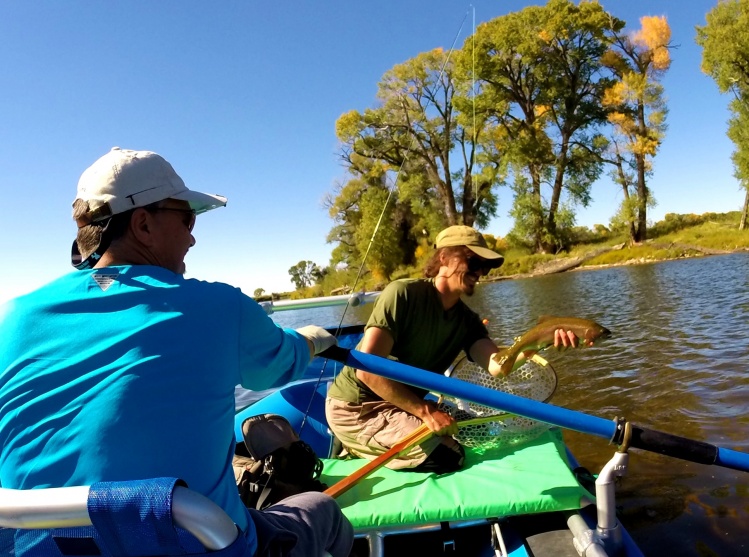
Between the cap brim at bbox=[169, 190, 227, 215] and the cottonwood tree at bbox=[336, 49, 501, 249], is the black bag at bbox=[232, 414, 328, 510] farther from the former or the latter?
the cottonwood tree at bbox=[336, 49, 501, 249]

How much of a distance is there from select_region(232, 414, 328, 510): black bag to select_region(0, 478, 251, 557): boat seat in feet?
5.89

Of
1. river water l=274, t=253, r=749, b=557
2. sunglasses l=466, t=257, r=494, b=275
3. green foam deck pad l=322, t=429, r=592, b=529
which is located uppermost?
sunglasses l=466, t=257, r=494, b=275

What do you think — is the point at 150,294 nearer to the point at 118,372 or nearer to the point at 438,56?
the point at 118,372

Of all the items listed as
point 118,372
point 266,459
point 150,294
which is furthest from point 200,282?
point 266,459

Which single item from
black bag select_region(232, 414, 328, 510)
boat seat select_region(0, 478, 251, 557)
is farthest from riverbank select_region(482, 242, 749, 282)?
boat seat select_region(0, 478, 251, 557)

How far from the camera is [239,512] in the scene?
4.69 feet

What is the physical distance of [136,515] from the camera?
37.3 inches

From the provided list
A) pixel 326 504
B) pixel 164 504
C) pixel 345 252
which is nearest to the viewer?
pixel 164 504

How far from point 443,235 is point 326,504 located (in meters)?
2.09

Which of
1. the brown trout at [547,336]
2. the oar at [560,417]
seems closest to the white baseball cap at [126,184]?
the oar at [560,417]

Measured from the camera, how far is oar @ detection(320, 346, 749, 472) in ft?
8.04

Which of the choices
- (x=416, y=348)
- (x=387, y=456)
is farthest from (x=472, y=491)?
(x=416, y=348)

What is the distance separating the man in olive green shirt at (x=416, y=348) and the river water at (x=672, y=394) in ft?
4.71

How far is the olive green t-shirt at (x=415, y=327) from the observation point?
10.8 ft
